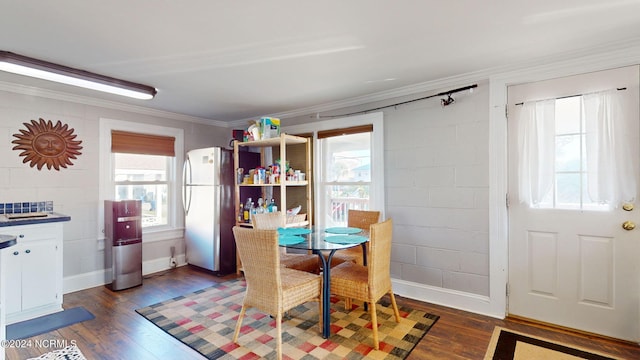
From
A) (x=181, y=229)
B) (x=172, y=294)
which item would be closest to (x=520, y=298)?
(x=172, y=294)

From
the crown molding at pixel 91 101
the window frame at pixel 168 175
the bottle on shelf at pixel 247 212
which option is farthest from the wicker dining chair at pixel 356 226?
the crown molding at pixel 91 101

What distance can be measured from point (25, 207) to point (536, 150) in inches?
202

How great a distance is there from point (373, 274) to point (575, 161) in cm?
193

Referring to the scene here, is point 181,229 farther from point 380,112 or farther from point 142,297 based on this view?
point 380,112

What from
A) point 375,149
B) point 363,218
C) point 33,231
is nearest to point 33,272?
point 33,231

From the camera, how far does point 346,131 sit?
12.6 ft

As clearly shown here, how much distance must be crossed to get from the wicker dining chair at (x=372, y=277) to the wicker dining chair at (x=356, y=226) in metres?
0.41

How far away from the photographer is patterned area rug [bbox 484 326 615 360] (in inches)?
86.1

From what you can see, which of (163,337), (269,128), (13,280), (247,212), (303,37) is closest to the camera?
(303,37)

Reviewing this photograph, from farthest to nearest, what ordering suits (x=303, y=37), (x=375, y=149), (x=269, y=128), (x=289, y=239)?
(x=269, y=128) < (x=375, y=149) < (x=289, y=239) < (x=303, y=37)

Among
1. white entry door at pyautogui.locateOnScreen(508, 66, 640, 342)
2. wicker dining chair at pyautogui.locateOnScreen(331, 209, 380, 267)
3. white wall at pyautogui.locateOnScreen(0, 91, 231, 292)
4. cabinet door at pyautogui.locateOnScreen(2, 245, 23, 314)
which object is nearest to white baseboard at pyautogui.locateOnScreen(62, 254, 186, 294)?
white wall at pyautogui.locateOnScreen(0, 91, 231, 292)

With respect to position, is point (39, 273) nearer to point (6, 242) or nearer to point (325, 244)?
point (6, 242)

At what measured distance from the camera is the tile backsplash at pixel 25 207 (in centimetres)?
317

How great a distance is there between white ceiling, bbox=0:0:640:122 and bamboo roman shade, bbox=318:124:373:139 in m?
0.59
